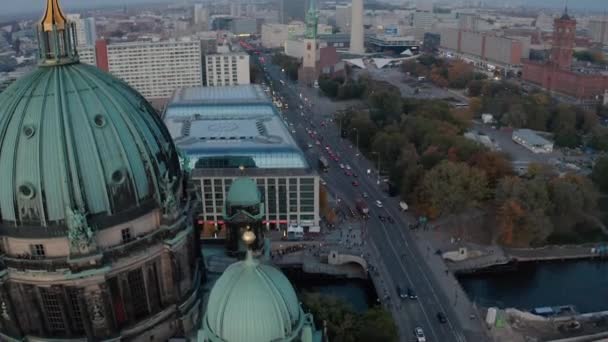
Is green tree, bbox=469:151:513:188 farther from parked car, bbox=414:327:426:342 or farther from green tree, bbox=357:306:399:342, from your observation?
green tree, bbox=357:306:399:342

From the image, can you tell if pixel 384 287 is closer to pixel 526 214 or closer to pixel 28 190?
pixel 526 214

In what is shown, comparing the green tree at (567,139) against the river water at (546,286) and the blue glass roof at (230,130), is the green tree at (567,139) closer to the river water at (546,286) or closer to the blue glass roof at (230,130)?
the river water at (546,286)

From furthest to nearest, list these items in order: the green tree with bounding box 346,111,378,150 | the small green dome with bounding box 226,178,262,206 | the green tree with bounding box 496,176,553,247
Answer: the green tree with bounding box 346,111,378,150
the green tree with bounding box 496,176,553,247
the small green dome with bounding box 226,178,262,206

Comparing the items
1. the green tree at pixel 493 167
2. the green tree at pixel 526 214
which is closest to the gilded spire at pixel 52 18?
the green tree at pixel 526 214

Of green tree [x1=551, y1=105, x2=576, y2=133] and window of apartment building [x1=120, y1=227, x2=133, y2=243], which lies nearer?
window of apartment building [x1=120, y1=227, x2=133, y2=243]

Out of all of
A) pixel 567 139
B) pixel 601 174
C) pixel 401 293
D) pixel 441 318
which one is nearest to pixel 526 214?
pixel 401 293

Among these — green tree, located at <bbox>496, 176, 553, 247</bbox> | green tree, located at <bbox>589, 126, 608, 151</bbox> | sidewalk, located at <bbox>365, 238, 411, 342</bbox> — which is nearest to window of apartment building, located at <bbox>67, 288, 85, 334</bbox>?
sidewalk, located at <bbox>365, 238, 411, 342</bbox>
